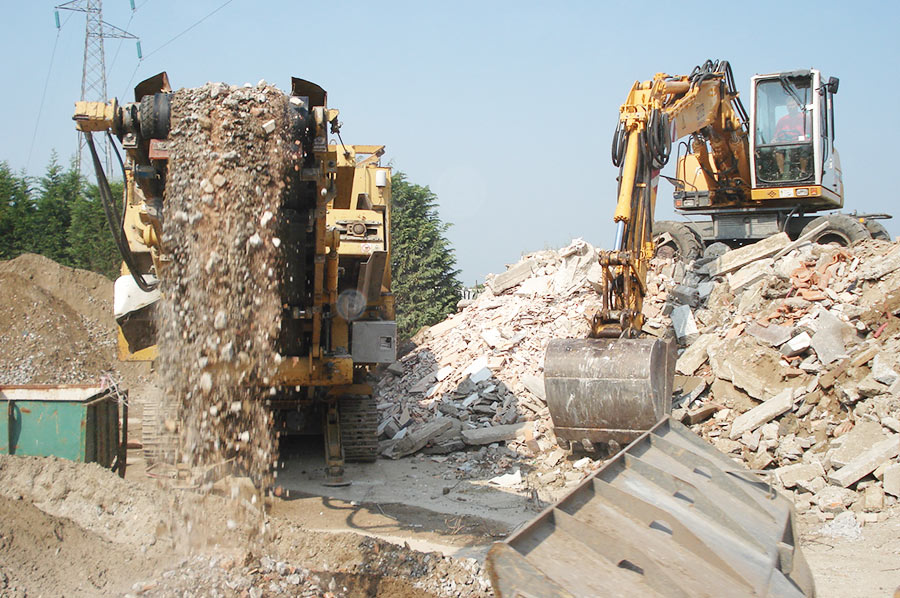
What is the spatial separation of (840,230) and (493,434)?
5.42 metres

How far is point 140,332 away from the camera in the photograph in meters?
7.27

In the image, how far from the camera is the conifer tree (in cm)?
1625

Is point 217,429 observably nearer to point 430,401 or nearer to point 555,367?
point 555,367

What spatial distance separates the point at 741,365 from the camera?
818 centimetres

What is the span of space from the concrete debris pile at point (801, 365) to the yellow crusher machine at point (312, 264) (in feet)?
10.8

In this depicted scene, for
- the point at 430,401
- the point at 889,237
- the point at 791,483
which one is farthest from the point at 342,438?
the point at 889,237

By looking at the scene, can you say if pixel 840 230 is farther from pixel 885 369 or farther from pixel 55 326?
pixel 55 326

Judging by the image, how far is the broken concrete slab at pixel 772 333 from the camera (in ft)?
26.9

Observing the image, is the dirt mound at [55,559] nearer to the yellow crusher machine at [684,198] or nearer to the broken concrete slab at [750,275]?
the yellow crusher machine at [684,198]

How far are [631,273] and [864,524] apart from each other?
2982mm

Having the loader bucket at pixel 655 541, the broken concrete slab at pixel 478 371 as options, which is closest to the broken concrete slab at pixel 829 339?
the broken concrete slab at pixel 478 371

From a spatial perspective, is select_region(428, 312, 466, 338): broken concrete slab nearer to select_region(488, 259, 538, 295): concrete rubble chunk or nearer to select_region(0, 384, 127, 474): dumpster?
select_region(488, 259, 538, 295): concrete rubble chunk

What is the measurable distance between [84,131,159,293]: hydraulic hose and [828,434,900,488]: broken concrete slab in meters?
5.53

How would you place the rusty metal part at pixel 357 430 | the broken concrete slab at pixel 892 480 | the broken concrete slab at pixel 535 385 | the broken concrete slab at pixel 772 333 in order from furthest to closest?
the broken concrete slab at pixel 535 385 < the broken concrete slab at pixel 772 333 < the rusty metal part at pixel 357 430 < the broken concrete slab at pixel 892 480
